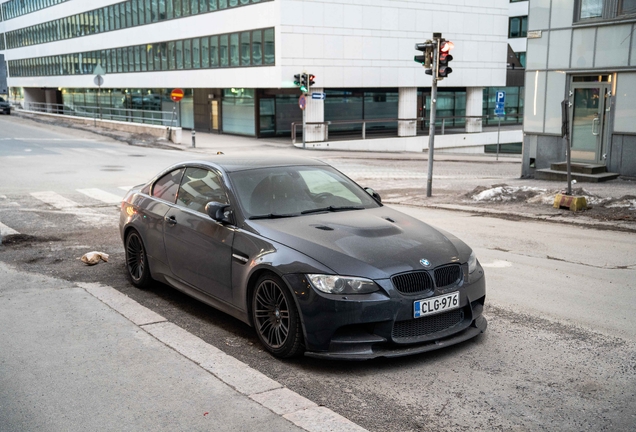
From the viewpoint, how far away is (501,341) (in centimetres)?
577

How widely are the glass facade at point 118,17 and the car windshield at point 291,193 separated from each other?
3296 centimetres

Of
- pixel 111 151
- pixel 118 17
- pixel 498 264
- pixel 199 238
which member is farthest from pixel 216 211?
pixel 118 17

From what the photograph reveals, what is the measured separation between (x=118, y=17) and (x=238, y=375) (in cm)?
→ 5339

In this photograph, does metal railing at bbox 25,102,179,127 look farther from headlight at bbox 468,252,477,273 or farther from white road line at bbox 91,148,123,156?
headlight at bbox 468,252,477,273

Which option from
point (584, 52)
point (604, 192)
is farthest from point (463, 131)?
point (604, 192)

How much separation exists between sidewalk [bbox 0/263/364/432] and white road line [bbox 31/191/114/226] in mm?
5899

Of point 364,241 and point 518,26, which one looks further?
point 518,26

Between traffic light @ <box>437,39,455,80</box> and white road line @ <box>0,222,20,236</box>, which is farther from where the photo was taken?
traffic light @ <box>437,39,455,80</box>

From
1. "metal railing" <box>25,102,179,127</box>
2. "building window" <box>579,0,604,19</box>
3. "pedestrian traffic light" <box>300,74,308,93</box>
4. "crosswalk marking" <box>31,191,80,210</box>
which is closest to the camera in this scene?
"crosswalk marking" <box>31,191,80,210</box>

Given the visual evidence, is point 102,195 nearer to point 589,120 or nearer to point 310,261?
point 310,261

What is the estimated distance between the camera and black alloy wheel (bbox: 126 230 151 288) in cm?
759

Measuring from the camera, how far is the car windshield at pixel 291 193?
247 inches

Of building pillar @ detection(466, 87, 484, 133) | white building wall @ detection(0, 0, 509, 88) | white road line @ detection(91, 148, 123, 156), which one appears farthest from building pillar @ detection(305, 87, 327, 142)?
building pillar @ detection(466, 87, 484, 133)

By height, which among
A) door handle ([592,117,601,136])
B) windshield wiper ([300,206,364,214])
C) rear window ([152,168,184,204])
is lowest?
windshield wiper ([300,206,364,214])
